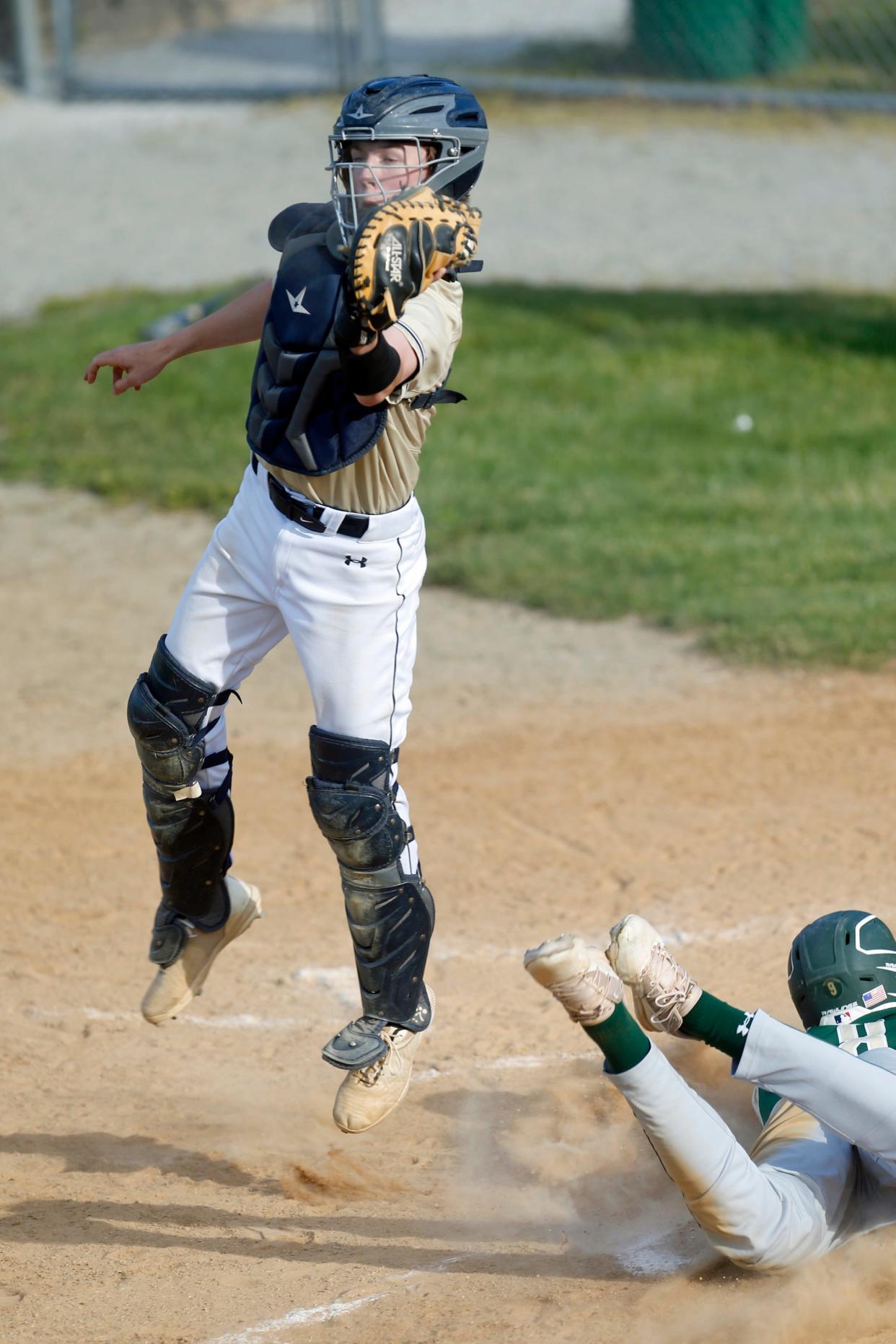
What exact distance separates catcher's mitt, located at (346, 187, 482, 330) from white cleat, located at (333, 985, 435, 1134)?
161cm

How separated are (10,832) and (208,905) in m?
1.94

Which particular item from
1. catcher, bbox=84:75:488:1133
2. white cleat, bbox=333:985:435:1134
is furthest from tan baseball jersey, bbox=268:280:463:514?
white cleat, bbox=333:985:435:1134

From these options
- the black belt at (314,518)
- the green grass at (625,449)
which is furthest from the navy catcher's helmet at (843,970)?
the green grass at (625,449)

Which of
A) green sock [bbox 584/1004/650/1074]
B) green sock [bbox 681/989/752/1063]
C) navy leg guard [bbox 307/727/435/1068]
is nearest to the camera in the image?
green sock [bbox 584/1004/650/1074]

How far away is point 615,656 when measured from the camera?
7164 millimetres

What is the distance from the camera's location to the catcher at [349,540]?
3357 millimetres

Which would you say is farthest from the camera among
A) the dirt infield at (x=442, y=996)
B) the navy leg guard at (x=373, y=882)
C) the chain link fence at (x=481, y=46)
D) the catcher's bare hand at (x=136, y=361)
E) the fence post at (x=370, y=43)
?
the fence post at (x=370, y=43)

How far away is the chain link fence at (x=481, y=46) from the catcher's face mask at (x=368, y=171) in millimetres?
12304

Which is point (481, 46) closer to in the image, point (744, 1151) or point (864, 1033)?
point (864, 1033)

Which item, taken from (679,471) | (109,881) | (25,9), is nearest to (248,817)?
(109,881)

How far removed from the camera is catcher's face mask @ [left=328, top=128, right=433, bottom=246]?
3.38 metres

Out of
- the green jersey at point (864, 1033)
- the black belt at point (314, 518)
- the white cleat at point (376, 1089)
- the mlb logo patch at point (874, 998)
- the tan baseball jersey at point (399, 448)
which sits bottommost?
the white cleat at point (376, 1089)

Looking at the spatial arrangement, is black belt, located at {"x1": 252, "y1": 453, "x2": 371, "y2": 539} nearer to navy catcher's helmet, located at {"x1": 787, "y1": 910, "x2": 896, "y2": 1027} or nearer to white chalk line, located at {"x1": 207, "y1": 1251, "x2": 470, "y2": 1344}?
navy catcher's helmet, located at {"x1": 787, "y1": 910, "x2": 896, "y2": 1027}

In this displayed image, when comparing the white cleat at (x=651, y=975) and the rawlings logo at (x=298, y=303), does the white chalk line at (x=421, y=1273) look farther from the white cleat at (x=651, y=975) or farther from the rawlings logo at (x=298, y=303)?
the rawlings logo at (x=298, y=303)
